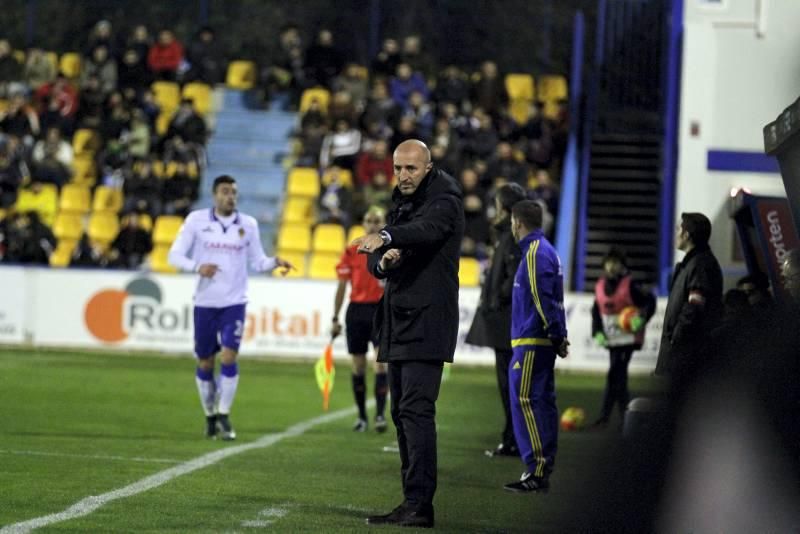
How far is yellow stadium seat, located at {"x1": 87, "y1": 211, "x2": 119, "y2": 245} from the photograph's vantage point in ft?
93.2

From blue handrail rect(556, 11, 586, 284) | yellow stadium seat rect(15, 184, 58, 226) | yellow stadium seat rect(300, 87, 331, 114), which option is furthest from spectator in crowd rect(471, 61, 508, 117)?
yellow stadium seat rect(15, 184, 58, 226)

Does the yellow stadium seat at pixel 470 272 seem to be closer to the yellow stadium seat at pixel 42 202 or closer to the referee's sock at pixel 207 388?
the yellow stadium seat at pixel 42 202

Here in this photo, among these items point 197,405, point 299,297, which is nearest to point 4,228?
point 299,297

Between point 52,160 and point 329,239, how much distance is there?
565 cm

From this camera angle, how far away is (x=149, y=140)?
99.0ft

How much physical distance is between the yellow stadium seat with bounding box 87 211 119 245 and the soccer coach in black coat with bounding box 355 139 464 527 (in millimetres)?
20207

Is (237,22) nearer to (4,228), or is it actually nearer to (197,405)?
(4,228)

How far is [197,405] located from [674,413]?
12.0 meters

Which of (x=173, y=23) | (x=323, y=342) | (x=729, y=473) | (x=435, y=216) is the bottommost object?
(x=323, y=342)

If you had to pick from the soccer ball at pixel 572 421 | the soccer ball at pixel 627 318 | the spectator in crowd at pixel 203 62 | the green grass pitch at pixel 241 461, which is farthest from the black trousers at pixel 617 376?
the spectator in crowd at pixel 203 62

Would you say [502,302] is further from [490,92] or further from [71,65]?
[71,65]

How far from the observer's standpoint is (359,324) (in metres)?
14.6

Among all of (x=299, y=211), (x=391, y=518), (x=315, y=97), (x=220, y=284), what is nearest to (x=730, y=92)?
(x=299, y=211)

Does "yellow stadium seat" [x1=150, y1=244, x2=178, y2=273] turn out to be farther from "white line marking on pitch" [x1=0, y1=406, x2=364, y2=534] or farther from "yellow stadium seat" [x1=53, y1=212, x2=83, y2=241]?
"white line marking on pitch" [x1=0, y1=406, x2=364, y2=534]
